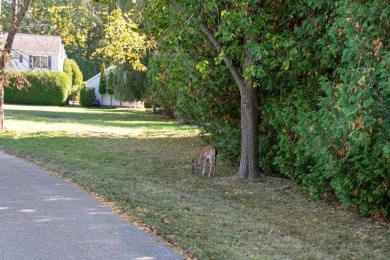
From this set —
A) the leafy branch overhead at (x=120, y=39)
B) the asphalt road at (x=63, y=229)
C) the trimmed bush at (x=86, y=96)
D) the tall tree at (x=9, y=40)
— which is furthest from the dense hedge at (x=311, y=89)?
the trimmed bush at (x=86, y=96)

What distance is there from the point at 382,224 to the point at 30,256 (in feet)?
21.2

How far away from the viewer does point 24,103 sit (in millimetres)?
56062

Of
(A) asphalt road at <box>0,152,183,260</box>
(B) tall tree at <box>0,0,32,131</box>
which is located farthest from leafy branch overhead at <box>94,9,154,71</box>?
(A) asphalt road at <box>0,152,183,260</box>

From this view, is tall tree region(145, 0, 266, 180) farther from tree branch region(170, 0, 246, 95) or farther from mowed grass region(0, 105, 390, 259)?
mowed grass region(0, 105, 390, 259)

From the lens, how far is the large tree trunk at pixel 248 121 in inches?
548

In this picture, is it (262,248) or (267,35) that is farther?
(267,35)

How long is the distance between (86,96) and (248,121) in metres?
49.8

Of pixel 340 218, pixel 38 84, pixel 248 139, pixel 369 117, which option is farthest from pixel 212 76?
pixel 38 84

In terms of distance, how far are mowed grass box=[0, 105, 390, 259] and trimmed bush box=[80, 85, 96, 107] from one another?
1645 inches

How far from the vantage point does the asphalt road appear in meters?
6.59

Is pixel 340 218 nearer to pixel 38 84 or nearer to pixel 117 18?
pixel 117 18

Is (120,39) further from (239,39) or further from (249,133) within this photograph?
(249,133)

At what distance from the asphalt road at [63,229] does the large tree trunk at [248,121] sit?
4915mm

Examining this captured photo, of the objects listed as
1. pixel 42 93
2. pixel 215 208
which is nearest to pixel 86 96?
pixel 42 93
